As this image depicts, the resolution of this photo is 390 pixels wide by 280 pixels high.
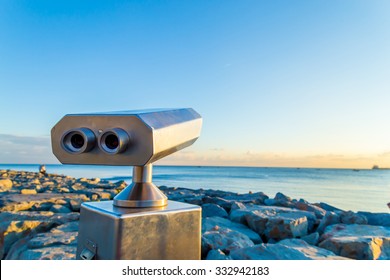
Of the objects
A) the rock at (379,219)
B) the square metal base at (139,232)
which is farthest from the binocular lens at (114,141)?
the rock at (379,219)

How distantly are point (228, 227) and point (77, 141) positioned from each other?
62.6 inches

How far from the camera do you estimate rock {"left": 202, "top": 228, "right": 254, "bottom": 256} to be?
190 cm

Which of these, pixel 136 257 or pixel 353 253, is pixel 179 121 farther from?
pixel 353 253

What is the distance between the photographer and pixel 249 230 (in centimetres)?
244

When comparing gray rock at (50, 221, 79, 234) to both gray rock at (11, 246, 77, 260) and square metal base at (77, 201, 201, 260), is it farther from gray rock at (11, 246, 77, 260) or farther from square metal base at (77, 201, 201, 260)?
square metal base at (77, 201, 201, 260)

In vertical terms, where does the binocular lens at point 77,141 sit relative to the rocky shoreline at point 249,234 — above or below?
above

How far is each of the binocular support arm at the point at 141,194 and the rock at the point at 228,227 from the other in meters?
1.09

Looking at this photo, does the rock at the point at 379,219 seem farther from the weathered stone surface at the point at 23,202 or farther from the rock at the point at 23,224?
the weathered stone surface at the point at 23,202

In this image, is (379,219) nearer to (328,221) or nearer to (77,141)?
(328,221)

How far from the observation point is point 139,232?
112cm

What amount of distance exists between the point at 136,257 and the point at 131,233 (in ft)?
0.30

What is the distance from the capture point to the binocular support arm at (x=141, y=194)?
1.20m

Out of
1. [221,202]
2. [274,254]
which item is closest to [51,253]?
[274,254]

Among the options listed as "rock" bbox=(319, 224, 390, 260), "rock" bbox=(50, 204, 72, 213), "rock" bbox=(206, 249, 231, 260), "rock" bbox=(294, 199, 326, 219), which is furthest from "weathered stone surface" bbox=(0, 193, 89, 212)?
"rock" bbox=(319, 224, 390, 260)
